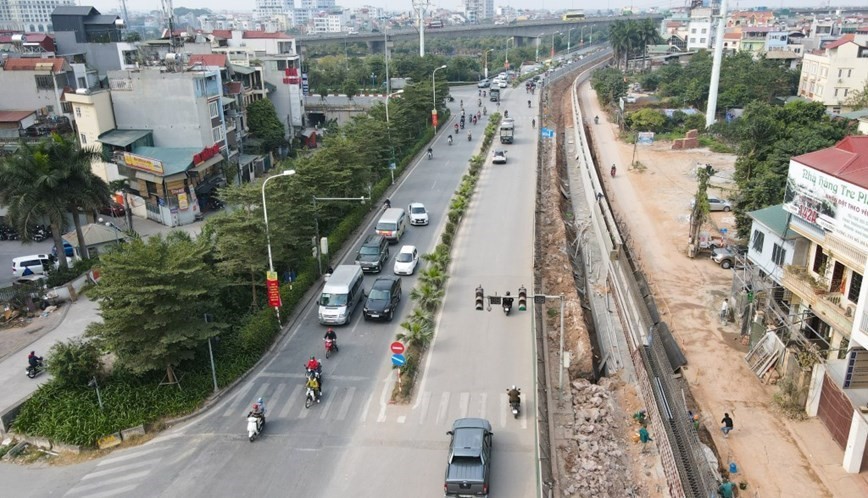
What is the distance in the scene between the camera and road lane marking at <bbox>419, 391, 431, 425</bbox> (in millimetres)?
22283

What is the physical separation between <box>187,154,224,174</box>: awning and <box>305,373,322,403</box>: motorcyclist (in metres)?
29.6

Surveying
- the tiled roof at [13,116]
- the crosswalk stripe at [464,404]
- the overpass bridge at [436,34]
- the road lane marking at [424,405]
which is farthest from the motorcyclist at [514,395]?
the overpass bridge at [436,34]

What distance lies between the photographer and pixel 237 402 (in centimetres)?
2350

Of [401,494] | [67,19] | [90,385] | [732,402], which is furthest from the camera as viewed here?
[67,19]

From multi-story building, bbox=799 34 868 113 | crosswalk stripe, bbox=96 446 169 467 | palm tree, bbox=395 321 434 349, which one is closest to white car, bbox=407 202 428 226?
palm tree, bbox=395 321 434 349

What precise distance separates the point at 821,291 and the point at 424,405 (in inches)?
615

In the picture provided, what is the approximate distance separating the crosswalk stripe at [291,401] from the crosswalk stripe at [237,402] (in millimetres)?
1731

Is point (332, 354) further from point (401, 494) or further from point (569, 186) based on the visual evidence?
point (569, 186)

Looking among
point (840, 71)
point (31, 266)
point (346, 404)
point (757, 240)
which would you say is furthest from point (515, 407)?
point (840, 71)

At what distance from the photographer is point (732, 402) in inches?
1006

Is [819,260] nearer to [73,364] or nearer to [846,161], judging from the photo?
[846,161]

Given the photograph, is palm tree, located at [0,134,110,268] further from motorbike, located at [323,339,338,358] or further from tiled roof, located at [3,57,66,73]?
tiled roof, located at [3,57,66,73]

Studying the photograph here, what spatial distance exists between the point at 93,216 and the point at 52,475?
29.2 m

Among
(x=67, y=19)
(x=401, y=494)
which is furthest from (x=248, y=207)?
(x=67, y=19)
